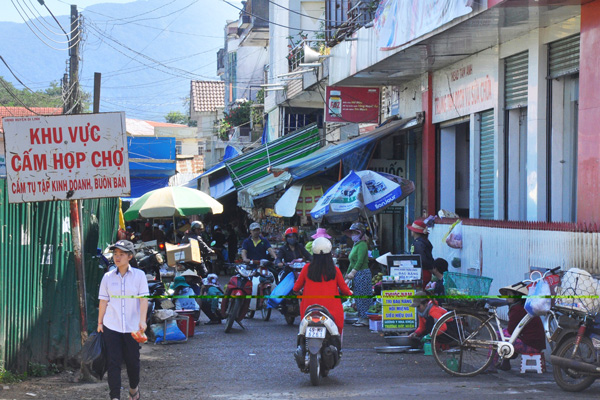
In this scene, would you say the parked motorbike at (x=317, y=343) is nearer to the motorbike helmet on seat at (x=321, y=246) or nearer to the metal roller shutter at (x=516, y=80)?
the motorbike helmet on seat at (x=321, y=246)

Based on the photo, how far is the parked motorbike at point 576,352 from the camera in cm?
749

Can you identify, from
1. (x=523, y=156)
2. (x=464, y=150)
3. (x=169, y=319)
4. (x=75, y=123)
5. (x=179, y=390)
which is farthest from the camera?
(x=464, y=150)

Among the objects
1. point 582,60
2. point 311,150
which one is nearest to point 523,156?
point 582,60

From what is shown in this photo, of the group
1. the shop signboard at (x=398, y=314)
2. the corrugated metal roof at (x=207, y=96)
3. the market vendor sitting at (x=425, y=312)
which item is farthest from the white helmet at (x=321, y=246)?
the corrugated metal roof at (x=207, y=96)

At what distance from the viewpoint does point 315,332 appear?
826 cm

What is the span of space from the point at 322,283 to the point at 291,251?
525 cm

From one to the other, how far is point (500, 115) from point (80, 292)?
26.8 ft

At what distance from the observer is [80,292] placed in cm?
932

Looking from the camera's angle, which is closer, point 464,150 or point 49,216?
point 49,216

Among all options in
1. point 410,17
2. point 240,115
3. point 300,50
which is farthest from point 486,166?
point 240,115

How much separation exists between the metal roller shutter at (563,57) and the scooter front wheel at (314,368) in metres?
6.21

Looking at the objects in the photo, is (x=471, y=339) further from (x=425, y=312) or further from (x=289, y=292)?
(x=289, y=292)

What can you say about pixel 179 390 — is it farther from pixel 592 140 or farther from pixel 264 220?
pixel 264 220

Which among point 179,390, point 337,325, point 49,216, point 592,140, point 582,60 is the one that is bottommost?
point 179,390
